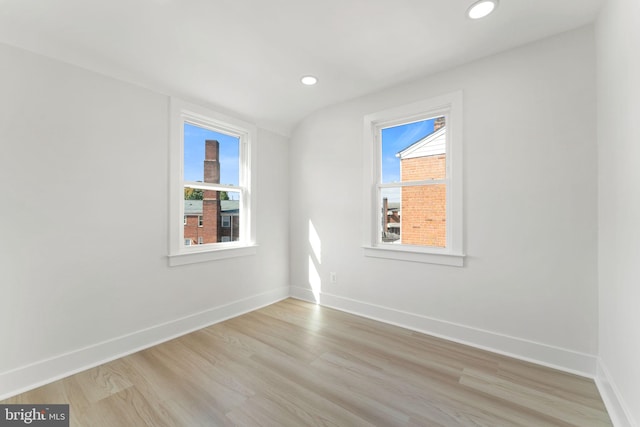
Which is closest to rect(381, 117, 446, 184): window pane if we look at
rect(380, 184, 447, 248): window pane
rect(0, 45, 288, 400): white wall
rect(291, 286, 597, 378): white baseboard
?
rect(380, 184, 447, 248): window pane

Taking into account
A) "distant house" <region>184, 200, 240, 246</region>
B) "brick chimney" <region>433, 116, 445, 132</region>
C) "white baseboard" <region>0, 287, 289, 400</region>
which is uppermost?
"brick chimney" <region>433, 116, 445, 132</region>

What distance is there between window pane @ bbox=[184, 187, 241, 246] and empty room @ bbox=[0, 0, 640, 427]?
0.10 ft

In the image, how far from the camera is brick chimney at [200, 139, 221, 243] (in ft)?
9.89

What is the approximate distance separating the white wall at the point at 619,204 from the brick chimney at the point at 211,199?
330 centimetres

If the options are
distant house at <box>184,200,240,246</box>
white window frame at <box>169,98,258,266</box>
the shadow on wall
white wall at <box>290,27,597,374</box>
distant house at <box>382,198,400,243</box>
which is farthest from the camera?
the shadow on wall

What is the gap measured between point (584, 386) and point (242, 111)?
3.87 metres

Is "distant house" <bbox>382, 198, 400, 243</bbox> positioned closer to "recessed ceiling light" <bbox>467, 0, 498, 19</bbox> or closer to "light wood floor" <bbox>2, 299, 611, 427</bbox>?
"light wood floor" <bbox>2, 299, 611, 427</bbox>

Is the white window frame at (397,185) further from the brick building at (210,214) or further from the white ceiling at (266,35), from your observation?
the brick building at (210,214)

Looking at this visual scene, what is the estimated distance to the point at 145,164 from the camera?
245cm

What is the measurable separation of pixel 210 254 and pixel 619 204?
329 cm

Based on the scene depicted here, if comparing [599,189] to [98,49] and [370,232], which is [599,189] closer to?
[370,232]

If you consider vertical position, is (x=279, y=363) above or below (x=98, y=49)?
below

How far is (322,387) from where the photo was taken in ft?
6.05

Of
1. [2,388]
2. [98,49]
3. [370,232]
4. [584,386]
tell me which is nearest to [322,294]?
[370,232]
